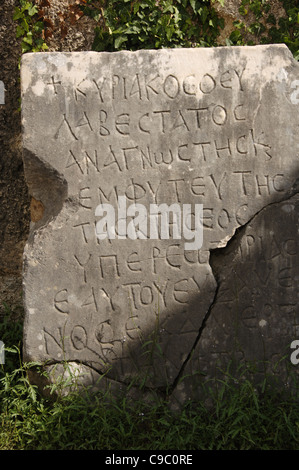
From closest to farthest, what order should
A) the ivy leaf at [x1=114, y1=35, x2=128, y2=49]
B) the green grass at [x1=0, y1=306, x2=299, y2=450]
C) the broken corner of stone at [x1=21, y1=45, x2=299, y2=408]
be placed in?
the green grass at [x1=0, y1=306, x2=299, y2=450], the broken corner of stone at [x1=21, y1=45, x2=299, y2=408], the ivy leaf at [x1=114, y1=35, x2=128, y2=49]

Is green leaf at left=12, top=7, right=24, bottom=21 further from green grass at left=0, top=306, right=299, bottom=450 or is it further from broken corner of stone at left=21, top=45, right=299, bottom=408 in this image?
green grass at left=0, top=306, right=299, bottom=450

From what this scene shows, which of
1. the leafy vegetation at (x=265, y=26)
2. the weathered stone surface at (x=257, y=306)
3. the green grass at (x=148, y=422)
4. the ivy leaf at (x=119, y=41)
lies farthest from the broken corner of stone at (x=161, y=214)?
the leafy vegetation at (x=265, y=26)

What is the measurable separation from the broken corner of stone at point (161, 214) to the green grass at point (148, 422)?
0.11m

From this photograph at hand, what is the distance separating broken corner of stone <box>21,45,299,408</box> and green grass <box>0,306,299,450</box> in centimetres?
11

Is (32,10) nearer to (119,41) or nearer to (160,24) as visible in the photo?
(119,41)

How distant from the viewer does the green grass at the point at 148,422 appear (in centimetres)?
270

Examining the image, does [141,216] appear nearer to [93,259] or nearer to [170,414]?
[93,259]

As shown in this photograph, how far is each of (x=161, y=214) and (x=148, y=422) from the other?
108 centimetres

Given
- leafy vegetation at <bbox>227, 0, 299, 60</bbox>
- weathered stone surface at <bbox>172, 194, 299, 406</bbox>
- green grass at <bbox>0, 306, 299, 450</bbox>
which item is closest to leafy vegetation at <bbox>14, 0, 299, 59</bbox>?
leafy vegetation at <bbox>227, 0, 299, 60</bbox>

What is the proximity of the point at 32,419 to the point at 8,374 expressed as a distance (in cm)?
33

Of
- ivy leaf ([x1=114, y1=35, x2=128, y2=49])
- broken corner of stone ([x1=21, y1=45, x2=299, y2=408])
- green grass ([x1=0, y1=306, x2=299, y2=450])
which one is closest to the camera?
green grass ([x1=0, y1=306, x2=299, y2=450])

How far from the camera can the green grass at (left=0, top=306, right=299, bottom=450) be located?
2.70 m

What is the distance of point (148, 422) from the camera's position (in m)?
2.87
